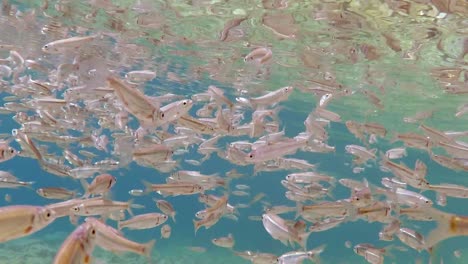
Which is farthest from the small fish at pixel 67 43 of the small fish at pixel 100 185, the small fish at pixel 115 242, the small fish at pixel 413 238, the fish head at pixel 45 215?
the small fish at pixel 413 238

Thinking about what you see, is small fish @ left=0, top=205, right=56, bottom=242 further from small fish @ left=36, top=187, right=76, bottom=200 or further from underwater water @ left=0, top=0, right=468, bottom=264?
small fish @ left=36, top=187, right=76, bottom=200

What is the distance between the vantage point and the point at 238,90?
28.9 m

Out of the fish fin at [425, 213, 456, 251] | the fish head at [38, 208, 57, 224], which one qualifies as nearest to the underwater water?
the fish fin at [425, 213, 456, 251]

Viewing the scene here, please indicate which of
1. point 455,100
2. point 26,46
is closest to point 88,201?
point 26,46

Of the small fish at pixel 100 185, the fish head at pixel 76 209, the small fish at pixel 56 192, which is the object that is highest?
the fish head at pixel 76 209

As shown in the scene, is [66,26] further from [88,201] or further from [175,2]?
[88,201]

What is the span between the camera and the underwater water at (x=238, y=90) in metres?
8.33

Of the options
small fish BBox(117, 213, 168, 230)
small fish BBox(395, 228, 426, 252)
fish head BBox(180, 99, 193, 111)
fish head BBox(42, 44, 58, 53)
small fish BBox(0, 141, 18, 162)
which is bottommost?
small fish BBox(395, 228, 426, 252)

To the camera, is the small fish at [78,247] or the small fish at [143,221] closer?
the small fish at [78,247]

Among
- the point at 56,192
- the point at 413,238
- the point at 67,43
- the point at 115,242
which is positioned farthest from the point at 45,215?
the point at 67,43

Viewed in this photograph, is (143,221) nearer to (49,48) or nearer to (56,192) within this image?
(56,192)

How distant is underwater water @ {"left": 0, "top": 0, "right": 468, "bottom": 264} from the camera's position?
8.33 metres

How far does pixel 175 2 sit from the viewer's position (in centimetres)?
1408

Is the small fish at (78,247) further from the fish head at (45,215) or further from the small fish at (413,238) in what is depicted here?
the small fish at (413,238)
